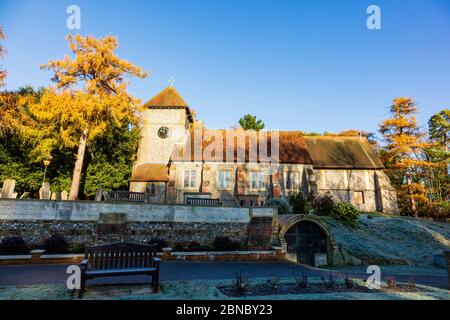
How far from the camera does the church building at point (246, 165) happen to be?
29797 mm

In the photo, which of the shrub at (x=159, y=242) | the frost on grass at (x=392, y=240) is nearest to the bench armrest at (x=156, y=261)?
the shrub at (x=159, y=242)

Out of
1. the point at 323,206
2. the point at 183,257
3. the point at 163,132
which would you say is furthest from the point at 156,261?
the point at 163,132

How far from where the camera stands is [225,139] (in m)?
34.1

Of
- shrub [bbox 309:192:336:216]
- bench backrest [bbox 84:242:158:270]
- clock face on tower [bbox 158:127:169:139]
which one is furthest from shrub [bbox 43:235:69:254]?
clock face on tower [bbox 158:127:169:139]

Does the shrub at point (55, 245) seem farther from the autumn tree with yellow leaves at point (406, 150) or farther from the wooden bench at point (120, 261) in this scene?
the autumn tree with yellow leaves at point (406, 150)

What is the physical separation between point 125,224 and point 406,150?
35279 mm

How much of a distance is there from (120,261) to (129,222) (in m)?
8.07

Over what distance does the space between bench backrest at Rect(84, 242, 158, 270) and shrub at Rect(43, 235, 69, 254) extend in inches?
285

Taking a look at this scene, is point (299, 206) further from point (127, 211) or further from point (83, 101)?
point (83, 101)

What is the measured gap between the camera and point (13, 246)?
11.8 metres

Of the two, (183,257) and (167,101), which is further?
(167,101)

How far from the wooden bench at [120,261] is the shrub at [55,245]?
7.28 meters
